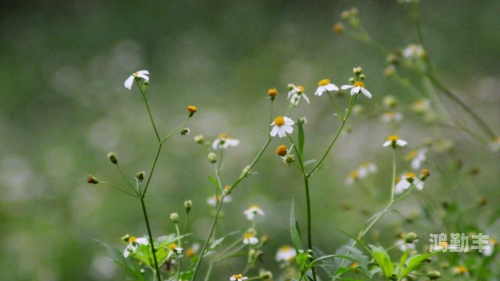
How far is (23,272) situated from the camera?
1.46 meters

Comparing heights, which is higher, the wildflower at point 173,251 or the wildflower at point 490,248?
the wildflower at point 490,248

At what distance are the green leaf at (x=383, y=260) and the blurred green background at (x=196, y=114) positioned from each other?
660mm

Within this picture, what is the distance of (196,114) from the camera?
220cm

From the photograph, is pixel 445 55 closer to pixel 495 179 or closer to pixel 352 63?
pixel 352 63

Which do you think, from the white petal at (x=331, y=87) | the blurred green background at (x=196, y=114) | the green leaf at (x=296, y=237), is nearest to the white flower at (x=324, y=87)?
the white petal at (x=331, y=87)

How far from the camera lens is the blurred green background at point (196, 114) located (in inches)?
64.8

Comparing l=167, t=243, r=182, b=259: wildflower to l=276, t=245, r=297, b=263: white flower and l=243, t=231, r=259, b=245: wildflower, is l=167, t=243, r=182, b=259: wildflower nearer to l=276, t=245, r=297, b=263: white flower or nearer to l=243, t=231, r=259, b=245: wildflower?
l=243, t=231, r=259, b=245: wildflower

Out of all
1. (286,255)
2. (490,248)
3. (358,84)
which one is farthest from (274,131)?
(490,248)

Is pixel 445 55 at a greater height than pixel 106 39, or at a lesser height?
lesser

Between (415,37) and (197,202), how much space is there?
55.9 inches

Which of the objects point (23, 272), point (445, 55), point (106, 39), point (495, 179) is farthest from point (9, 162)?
point (445, 55)

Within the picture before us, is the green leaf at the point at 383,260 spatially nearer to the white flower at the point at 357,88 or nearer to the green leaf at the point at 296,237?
the green leaf at the point at 296,237

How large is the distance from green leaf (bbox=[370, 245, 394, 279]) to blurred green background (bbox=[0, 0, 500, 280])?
66 cm

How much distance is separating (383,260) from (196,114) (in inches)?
66.6
